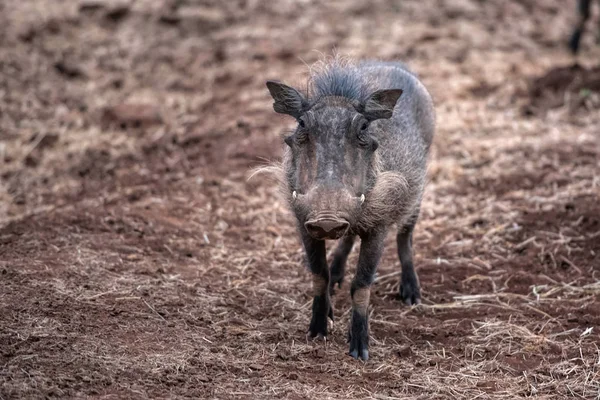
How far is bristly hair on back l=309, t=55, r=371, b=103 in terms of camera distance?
15.3 ft

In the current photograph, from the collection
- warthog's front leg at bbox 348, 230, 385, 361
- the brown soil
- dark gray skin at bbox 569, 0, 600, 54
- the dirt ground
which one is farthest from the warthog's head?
dark gray skin at bbox 569, 0, 600, 54

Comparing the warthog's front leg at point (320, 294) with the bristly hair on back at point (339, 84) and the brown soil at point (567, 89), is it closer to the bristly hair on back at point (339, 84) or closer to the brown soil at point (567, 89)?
the bristly hair on back at point (339, 84)

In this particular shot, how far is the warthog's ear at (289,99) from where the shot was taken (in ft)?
15.1

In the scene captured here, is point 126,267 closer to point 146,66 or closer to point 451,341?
point 451,341

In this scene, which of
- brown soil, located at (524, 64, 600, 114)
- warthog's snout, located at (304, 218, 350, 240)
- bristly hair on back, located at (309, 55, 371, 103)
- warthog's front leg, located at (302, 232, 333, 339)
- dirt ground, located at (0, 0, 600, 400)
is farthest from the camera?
brown soil, located at (524, 64, 600, 114)

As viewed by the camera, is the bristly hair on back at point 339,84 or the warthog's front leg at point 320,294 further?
the warthog's front leg at point 320,294

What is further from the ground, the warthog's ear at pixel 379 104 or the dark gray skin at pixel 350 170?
the warthog's ear at pixel 379 104

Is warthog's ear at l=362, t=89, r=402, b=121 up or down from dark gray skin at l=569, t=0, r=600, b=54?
up

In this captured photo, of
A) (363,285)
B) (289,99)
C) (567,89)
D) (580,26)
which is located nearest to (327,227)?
(363,285)

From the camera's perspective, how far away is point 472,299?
18.1ft

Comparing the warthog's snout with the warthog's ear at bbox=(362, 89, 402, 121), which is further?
the warthog's ear at bbox=(362, 89, 402, 121)

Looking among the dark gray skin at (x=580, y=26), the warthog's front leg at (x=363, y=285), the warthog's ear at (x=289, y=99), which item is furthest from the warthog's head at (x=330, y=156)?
the dark gray skin at (x=580, y=26)

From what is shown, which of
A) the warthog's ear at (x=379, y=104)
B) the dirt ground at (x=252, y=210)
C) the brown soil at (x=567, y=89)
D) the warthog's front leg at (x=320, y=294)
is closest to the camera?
the dirt ground at (x=252, y=210)

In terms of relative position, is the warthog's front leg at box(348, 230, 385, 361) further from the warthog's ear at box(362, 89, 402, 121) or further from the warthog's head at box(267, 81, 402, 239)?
the warthog's ear at box(362, 89, 402, 121)
